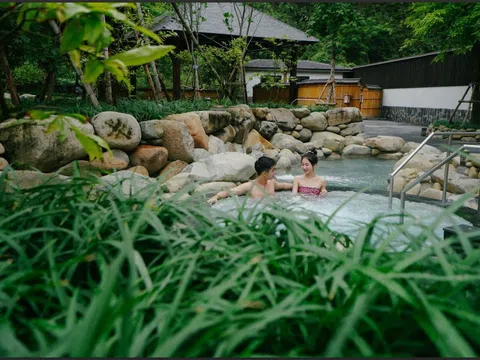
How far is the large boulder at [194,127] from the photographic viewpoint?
8.31 m

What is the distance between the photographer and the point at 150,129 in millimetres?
7430

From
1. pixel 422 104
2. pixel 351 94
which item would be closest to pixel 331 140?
pixel 422 104

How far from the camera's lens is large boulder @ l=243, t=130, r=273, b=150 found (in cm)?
1072

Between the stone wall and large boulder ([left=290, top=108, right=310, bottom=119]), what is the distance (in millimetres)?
9140

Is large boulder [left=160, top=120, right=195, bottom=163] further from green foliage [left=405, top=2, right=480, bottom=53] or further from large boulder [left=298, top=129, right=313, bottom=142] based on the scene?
green foliage [left=405, top=2, right=480, bottom=53]

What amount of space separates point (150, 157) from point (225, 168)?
1251mm

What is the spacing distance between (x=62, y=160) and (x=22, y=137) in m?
0.59

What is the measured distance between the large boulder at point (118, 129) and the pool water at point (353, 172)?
2939mm

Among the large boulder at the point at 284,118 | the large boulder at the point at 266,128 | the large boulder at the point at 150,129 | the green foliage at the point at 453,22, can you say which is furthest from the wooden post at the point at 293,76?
the large boulder at the point at 150,129

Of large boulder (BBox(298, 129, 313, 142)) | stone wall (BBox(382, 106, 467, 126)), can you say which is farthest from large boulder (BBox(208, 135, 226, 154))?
stone wall (BBox(382, 106, 467, 126))

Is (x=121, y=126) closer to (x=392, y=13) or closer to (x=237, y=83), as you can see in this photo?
A: (x=237, y=83)

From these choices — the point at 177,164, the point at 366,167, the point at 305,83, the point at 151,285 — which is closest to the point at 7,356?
the point at 151,285

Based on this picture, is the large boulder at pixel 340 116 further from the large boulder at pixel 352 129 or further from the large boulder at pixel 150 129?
the large boulder at pixel 150 129

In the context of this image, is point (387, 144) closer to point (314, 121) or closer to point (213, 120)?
point (314, 121)
